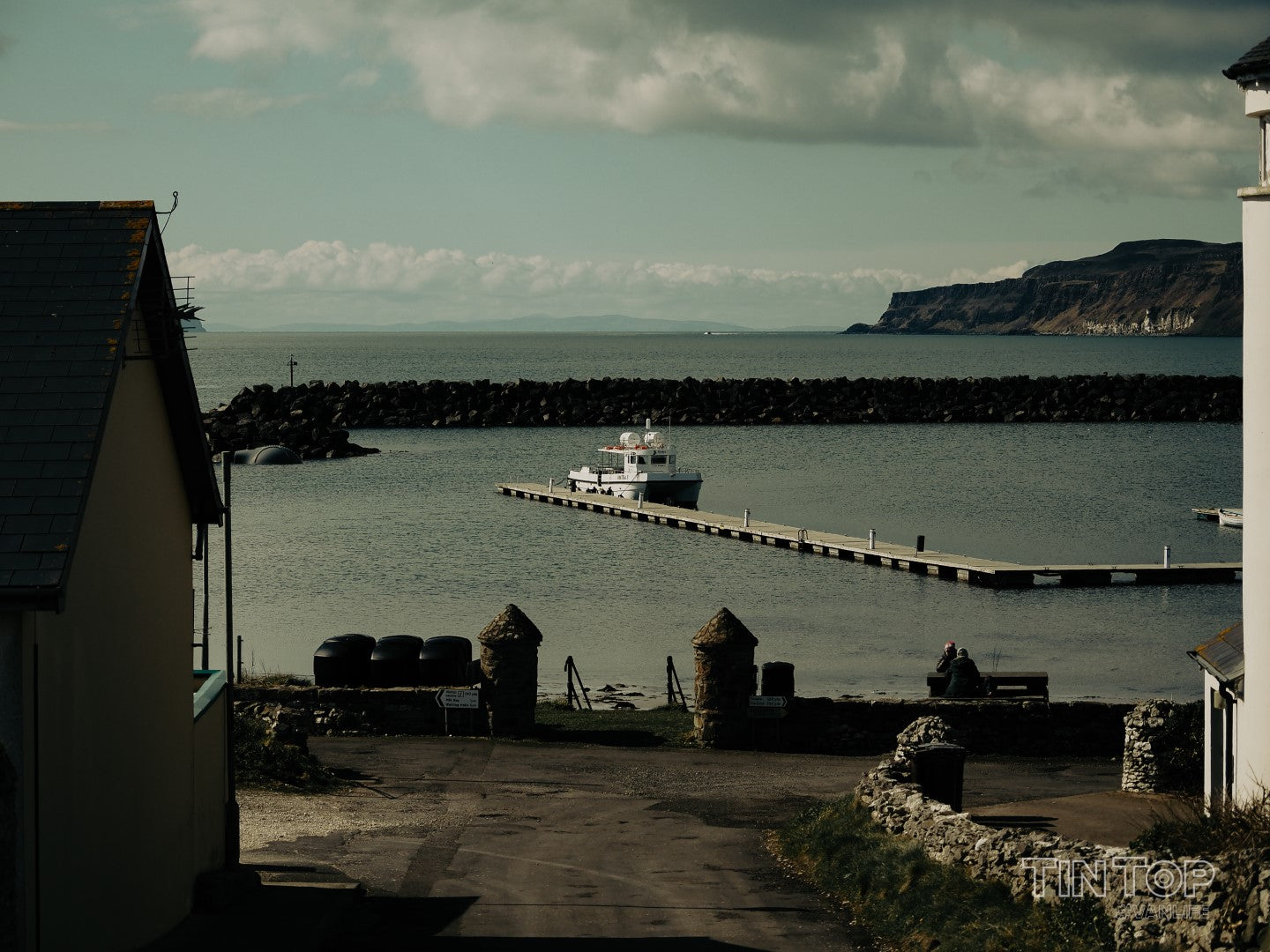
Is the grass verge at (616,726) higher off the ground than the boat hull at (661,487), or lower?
lower

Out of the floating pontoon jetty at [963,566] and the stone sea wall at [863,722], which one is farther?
the floating pontoon jetty at [963,566]

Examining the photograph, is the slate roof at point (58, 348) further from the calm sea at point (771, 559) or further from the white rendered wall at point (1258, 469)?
the calm sea at point (771, 559)

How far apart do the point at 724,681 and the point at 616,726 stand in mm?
2892

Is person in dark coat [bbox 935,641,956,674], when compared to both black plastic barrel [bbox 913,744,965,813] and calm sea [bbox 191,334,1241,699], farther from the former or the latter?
black plastic barrel [bbox 913,744,965,813]

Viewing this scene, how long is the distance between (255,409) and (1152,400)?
75022mm

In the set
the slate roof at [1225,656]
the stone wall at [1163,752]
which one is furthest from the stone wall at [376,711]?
the slate roof at [1225,656]

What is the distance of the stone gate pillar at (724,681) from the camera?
2373 centimetres

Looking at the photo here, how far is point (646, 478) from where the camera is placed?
3004 inches

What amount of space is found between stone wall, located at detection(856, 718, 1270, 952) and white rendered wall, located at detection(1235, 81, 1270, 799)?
1.76 meters

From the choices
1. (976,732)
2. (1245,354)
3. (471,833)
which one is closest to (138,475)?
(471,833)

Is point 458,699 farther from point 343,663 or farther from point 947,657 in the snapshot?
point 947,657

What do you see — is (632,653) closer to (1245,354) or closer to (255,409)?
(1245,354)

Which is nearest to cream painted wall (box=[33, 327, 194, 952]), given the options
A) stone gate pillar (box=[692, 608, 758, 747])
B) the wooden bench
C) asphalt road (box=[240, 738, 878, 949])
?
asphalt road (box=[240, 738, 878, 949])

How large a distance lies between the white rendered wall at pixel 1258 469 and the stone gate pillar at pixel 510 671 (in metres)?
12.8
